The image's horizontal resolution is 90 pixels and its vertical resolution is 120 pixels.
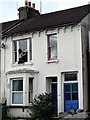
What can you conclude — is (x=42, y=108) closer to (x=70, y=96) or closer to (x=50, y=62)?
(x=70, y=96)

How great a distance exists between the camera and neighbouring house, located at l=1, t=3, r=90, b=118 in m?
21.8

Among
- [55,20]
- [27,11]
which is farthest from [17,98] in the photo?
[27,11]

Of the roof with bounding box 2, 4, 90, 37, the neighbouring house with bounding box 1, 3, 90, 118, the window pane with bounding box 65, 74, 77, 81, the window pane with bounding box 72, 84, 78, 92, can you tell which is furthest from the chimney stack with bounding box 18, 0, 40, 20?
the window pane with bounding box 72, 84, 78, 92

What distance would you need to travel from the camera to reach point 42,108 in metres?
20.5

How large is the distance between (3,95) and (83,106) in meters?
7.28

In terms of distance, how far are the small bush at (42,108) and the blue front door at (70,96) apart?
1.53 metres

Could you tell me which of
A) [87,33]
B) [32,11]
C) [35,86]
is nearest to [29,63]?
[35,86]

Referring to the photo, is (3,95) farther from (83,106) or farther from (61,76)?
(83,106)

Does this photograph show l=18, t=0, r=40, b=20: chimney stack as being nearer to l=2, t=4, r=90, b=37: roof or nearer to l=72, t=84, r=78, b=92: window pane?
l=2, t=4, r=90, b=37: roof

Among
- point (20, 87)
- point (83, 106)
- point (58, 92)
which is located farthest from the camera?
point (20, 87)

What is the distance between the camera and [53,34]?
2333 centimetres

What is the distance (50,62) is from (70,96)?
9.70 feet

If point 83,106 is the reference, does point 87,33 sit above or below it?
above

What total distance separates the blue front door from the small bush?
5.00 feet
